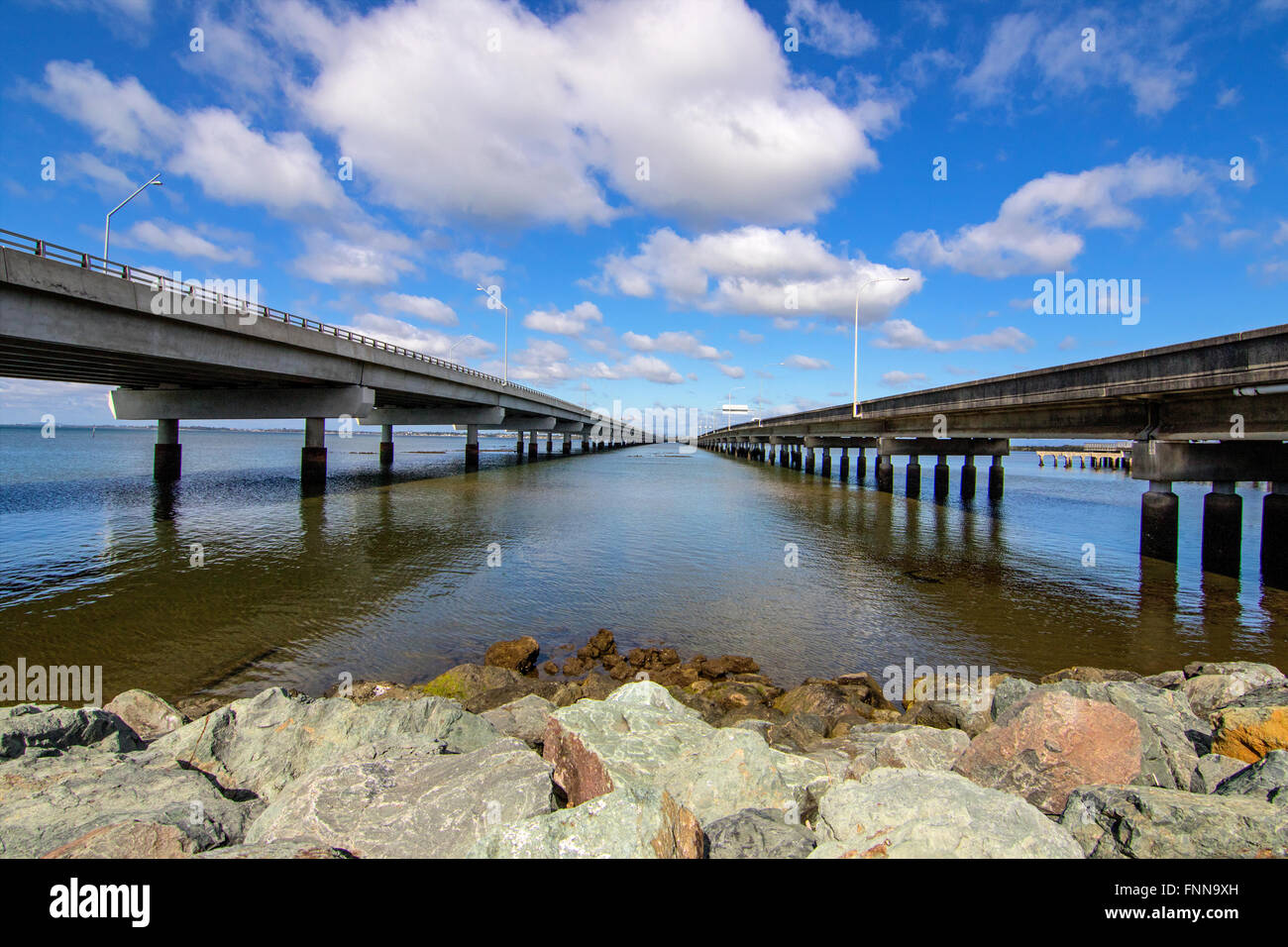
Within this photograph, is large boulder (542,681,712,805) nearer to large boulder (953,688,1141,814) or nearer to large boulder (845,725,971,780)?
large boulder (845,725,971,780)

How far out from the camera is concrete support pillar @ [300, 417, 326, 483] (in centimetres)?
3981

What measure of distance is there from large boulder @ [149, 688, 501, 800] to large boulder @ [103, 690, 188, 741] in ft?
3.51

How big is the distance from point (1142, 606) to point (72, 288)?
33.2 meters

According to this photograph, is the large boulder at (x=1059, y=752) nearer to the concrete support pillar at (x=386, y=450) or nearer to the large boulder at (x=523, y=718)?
the large boulder at (x=523, y=718)

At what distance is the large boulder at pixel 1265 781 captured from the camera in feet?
15.6

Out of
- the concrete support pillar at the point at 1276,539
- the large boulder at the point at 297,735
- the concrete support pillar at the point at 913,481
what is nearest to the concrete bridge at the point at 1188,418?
the concrete support pillar at the point at 1276,539

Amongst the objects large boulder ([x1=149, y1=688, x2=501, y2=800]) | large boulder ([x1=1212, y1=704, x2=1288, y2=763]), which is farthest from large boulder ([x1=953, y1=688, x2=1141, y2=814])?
large boulder ([x1=149, y1=688, x2=501, y2=800])

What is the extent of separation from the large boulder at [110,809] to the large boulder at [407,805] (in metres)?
0.46

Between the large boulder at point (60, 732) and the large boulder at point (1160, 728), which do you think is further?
the large boulder at point (60, 732)

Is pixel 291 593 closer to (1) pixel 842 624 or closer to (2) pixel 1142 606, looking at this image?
(1) pixel 842 624

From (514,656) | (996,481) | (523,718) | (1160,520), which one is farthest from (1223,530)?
(996,481)

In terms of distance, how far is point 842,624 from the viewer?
13.5 metres

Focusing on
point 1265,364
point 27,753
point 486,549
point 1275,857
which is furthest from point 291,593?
point 1265,364

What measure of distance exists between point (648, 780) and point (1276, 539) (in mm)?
21353
